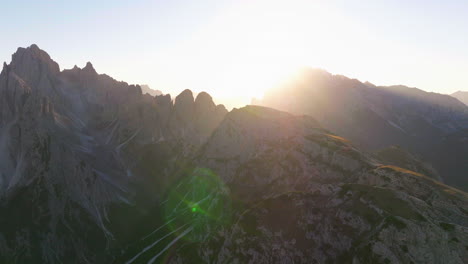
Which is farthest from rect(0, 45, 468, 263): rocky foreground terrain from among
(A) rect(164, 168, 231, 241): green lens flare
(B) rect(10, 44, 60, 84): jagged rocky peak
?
(B) rect(10, 44, 60, 84): jagged rocky peak

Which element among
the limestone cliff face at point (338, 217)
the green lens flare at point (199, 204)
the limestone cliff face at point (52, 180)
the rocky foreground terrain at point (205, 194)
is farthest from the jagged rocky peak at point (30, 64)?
the limestone cliff face at point (338, 217)

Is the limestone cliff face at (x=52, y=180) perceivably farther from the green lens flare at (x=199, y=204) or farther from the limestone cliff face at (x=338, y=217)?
the limestone cliff face at (x=338, y=217)

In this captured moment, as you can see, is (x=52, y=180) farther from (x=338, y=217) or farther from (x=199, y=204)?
(x=338, y=217)

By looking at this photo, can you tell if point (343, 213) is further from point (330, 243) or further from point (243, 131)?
point (243, 131)

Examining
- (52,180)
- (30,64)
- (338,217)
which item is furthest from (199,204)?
(30,64)

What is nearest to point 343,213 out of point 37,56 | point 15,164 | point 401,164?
point 401,164

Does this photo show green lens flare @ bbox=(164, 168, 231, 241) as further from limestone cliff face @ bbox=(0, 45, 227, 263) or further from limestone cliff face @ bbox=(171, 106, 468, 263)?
limestone cliff face @ bbox=(0, 45, 227, 263)

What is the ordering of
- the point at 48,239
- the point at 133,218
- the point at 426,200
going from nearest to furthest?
the point at 426,200 → the point at 48,239 → the point at 133,218
